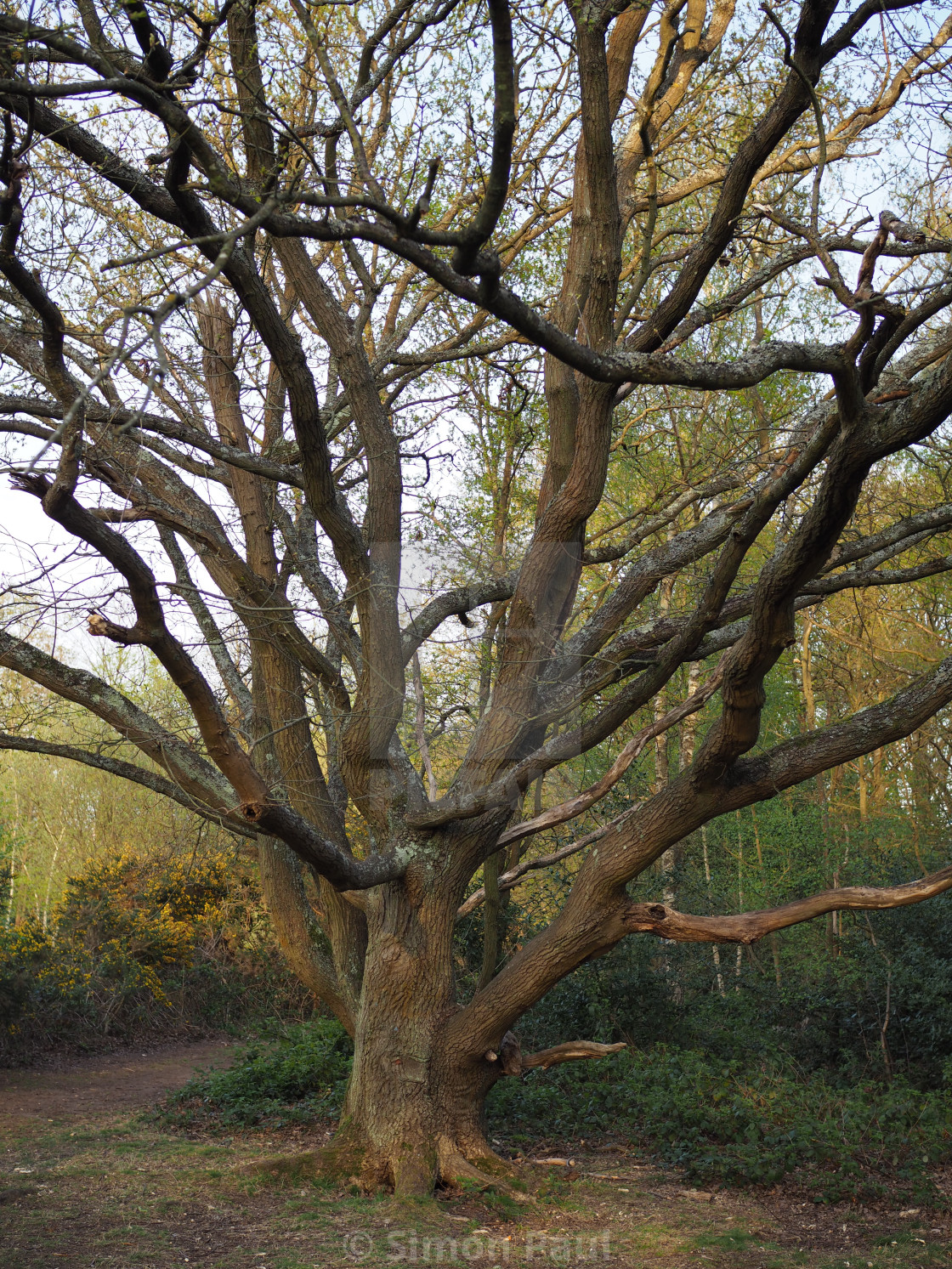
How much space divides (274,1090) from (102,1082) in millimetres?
2787

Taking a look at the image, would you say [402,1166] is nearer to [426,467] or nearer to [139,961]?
[426,467]

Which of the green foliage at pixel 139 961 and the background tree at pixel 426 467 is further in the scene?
the green foliage at pixel 139 961

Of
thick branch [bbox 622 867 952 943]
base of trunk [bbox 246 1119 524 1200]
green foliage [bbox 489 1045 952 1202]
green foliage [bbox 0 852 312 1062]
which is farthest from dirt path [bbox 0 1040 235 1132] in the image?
thick branch [bbox 622 867 952 943]

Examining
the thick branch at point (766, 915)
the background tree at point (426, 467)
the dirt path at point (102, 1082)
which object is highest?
the background tree at point (426, 467)

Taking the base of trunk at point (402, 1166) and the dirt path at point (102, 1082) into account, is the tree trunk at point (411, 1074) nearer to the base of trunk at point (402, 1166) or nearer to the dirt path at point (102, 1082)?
the base of trunk at point (402, 1166)

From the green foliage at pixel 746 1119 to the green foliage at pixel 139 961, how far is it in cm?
566

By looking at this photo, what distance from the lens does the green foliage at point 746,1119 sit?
6012 millimetres

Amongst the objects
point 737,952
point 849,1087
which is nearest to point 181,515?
Result: point 849,1087

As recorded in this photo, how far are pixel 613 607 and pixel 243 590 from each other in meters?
2.39

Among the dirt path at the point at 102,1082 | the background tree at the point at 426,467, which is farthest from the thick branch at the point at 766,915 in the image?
the dirt path at the point at 102,1082

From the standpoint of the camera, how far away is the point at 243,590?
636 centimetres

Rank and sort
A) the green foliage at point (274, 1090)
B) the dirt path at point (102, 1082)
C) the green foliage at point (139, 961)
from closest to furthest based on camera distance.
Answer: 1. the green foliage at point (274, 1090)
2. the dirt path at point (102, 1082)
3. the green foliage at point (139, 961)

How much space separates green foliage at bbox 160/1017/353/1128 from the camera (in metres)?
7.61

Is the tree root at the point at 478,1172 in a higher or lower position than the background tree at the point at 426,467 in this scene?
lower
